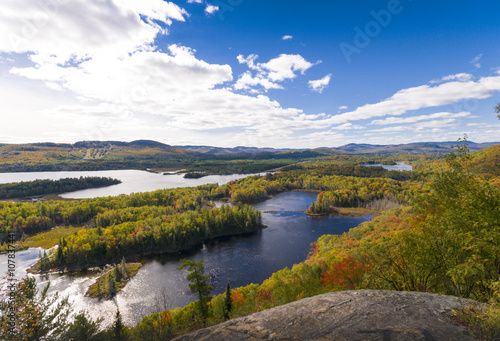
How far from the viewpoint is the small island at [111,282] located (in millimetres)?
50312

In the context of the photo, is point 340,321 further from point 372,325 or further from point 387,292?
point 387,292

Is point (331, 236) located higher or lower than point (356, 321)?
lower

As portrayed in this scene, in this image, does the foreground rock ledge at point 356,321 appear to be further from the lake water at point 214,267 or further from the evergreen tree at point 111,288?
the evergreen tree at point 111,288

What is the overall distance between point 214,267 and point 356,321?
60994 mm

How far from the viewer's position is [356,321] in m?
8.53

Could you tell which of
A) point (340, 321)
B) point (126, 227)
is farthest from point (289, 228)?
point (340, 321)

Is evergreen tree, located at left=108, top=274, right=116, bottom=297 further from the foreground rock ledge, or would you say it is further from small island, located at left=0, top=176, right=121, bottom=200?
small island, located at left=0, top=176, right=121, bottom=200

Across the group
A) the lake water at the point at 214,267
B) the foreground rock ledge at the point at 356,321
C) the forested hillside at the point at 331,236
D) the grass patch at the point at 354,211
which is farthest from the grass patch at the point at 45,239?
the grass patch at the point at 354,211

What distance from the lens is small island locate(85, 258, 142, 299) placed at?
50312 millimetres

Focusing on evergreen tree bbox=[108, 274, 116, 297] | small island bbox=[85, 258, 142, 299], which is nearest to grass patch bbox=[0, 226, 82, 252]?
small island bbox=[85, 258, 142, 299]

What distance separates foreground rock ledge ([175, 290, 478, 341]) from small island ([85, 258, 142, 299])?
2194 inches

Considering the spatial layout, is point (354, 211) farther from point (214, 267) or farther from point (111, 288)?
point (111, 288)

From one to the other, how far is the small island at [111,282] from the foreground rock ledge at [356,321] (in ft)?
183

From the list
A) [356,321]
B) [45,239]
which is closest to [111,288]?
[45,239]
